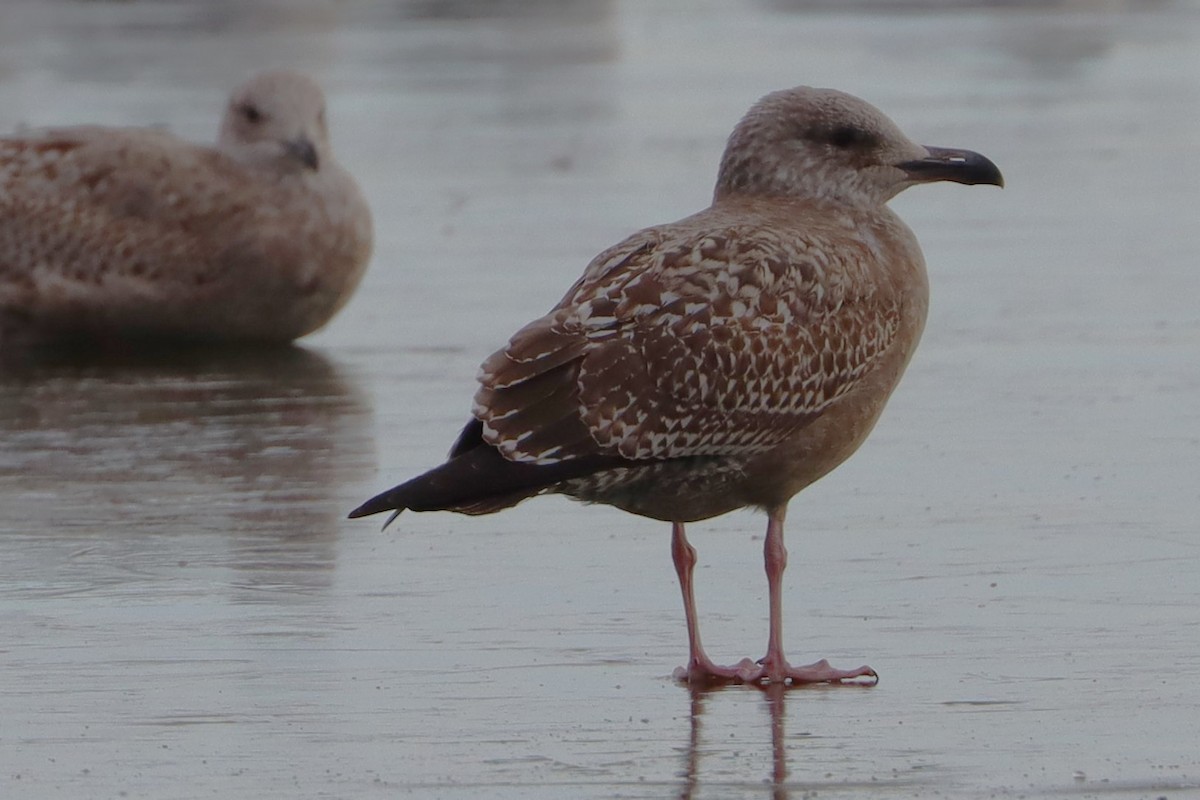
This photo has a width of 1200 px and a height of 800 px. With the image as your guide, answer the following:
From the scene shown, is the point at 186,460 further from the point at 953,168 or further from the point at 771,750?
the point at 771,750

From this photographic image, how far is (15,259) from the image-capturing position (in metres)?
10.7

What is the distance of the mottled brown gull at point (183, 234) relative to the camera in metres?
10.4

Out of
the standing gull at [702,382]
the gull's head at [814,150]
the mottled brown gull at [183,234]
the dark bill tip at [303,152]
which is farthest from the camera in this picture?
the dark bill tip at [303,152]

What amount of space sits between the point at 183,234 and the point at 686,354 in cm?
506

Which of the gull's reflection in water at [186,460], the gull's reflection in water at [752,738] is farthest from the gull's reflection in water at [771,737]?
the gull's reflection in water at [186,460]

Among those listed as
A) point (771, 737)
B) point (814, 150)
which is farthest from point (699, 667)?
point (814, 150)

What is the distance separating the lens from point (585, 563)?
265 inches

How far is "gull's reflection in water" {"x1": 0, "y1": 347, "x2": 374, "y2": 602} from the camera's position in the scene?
22.9ft

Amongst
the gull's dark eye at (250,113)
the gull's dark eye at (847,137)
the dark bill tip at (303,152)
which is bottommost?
the dark bill tip at (303,152)

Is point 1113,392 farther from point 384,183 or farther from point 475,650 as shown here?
point 384,183

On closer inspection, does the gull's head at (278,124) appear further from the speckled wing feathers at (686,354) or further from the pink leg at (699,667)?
the pink leg at (699,667)

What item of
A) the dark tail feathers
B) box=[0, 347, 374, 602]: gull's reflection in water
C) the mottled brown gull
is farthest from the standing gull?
the mottled brown gull

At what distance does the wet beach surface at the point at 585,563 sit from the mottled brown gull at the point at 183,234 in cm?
20

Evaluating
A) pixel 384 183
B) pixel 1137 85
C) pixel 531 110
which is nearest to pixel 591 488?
pixel 384 183
